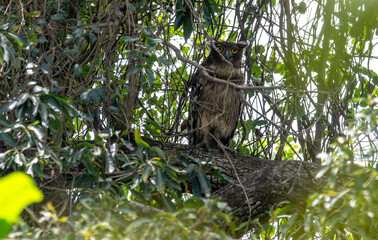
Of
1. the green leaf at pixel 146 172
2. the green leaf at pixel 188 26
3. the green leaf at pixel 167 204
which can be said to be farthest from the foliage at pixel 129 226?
the green leaf at pixel 188 26

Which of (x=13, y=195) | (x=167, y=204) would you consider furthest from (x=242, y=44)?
(x=13, y=195)

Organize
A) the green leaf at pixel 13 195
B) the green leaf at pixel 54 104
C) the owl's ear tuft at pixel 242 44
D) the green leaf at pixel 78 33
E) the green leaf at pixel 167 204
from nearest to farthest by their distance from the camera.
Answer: the green leaf at pixel 13 195
the green leaf at pixel 54 104
the green leaf at pixel 167 204
the green leaf at pixel 78 33
the owl's ear tuft at pixel 242 44

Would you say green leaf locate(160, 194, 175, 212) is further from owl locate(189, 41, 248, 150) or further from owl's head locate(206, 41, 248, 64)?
owl's head locate(206, 41, 248, 64)

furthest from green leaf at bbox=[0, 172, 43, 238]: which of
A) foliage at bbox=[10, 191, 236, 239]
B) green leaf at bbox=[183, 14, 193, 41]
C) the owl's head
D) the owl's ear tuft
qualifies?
the owl's head

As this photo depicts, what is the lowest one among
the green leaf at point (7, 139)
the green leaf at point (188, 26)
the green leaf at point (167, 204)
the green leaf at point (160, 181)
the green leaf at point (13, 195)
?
the green leaf at point (167, 204)

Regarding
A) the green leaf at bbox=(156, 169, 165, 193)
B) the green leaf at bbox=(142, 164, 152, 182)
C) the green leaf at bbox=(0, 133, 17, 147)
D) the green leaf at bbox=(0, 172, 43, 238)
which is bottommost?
the green leaf at bbox=(156, 169, 165, 193)

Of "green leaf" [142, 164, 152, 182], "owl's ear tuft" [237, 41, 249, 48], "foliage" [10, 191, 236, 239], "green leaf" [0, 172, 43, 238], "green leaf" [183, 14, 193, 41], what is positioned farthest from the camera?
"owl's ear tuft" [237, 41, 249, 48]

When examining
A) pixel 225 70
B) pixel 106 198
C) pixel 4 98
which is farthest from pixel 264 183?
pixel 225 70

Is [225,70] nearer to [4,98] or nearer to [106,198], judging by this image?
[4,98]

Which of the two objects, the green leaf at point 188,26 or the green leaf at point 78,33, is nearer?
the green leaf at point 78,33

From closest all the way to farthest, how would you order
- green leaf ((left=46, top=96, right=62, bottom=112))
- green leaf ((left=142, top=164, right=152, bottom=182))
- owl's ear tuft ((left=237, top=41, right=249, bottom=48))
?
1. green leaf ((left=142, top=164, right=152, bottom=182))
2. green leaf ((left=46, top=96, right=62, bottom=112))
3. owl's ear tuft ((left=237, top=41, right=249, bottom=48))

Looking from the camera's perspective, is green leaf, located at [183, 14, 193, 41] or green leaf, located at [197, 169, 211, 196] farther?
green leaf, located at [183, 14, 193, 41]

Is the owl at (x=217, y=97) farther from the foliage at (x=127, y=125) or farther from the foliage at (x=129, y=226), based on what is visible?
the foliage at (x=129, y=226)

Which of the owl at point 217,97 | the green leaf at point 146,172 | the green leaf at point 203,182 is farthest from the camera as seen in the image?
the owl at point 217,97
